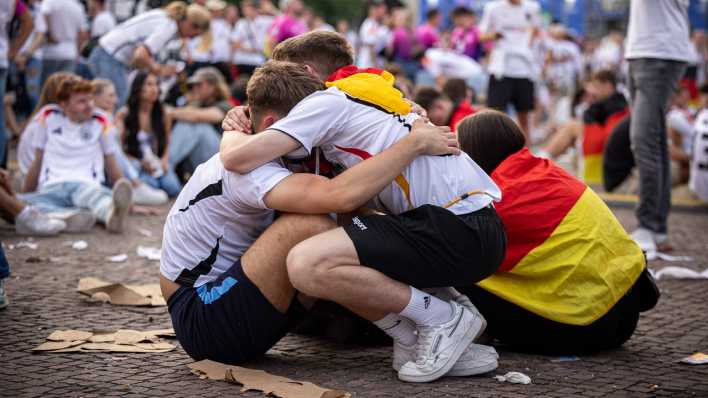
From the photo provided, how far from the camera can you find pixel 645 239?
705cm

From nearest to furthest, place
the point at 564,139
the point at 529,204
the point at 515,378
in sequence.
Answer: the point at 515,378 < the point at 529,204 < the point at 564,139

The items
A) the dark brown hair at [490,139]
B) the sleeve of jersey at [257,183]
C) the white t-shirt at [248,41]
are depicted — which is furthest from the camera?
the white t-shirt at [248,41]

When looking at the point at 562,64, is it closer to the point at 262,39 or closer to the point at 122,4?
the point at 262,39

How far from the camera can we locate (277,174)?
3.76 meters

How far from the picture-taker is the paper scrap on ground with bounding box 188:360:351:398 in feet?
11.9

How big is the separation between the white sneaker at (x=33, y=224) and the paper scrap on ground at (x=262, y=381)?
3.67 meters

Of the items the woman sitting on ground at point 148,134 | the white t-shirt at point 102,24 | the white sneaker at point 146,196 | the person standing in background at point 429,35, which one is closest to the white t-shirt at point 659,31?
the white sneaker at point 146,196

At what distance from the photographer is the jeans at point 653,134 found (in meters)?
7.00

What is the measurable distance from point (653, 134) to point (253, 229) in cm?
390

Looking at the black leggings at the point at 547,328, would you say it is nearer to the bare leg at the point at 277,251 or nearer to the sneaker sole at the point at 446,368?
the sneaker sole at the point at 446,368

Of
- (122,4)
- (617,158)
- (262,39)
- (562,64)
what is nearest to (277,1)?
(562,64)

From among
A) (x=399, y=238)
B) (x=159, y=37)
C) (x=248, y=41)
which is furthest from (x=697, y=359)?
(x=248, y=41)

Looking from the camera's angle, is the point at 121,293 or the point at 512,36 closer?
the point at 121,293

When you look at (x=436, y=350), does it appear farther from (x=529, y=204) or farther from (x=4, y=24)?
(x=4, y=24)
